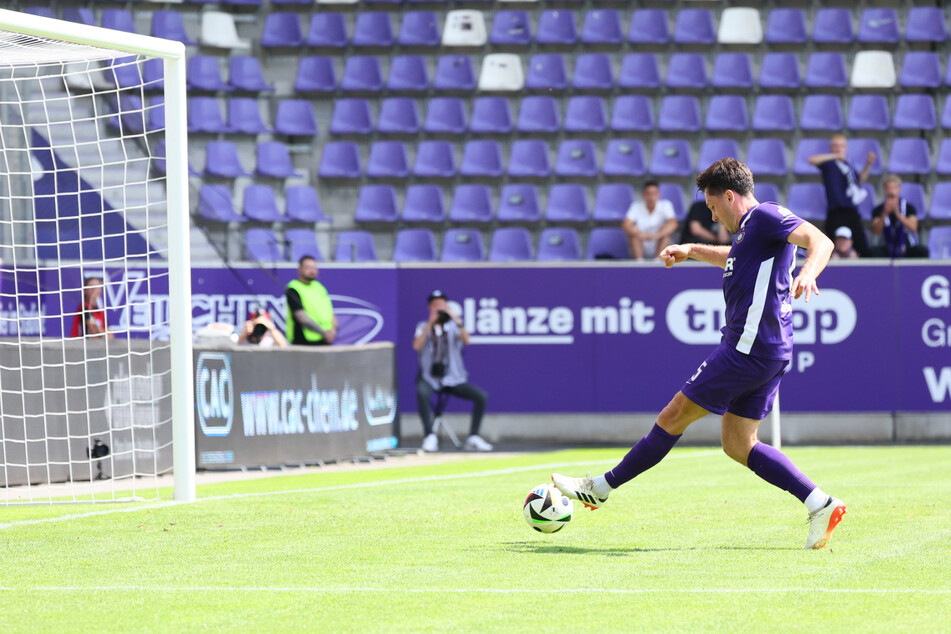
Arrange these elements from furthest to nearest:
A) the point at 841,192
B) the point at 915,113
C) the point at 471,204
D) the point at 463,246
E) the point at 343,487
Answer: the point at 915,113 → the point at 471,204 → the point at 463,246 → the point at 841,192 → the point at 343,487

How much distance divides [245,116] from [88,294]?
6021mm

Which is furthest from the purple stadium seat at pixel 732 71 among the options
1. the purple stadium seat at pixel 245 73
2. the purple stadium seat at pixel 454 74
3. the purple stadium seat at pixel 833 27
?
the purple stadium seat at pixel 245 73

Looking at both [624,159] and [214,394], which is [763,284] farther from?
[624,159]

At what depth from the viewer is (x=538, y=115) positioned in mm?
20766

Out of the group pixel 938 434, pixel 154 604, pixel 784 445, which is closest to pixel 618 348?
pixel 784 445

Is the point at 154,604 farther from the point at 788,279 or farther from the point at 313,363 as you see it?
the point at 313,363

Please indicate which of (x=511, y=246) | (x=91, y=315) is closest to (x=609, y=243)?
(x=511, y=246)

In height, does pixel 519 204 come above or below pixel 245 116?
below

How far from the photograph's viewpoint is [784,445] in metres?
17.1

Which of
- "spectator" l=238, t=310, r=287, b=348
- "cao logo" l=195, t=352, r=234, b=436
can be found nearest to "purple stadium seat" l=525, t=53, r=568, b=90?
"spectator" l=238, t=310, r=287, b=348

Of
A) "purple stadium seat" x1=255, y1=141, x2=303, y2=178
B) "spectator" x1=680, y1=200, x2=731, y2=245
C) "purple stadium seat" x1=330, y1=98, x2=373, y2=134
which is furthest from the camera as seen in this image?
"purple stadium seat" x1=330, y1=98, x2=373, y2=134

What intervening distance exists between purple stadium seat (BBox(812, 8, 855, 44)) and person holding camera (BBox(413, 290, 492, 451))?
8.47m

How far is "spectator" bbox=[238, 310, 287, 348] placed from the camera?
50.9ft

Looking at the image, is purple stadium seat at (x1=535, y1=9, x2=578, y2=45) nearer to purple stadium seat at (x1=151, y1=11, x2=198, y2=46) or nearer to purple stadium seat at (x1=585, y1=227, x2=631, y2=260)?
purple stadium seat at (x1=585, y1=227, x2=631, y2=260)
